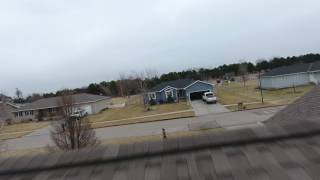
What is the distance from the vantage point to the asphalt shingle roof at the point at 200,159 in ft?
10.7

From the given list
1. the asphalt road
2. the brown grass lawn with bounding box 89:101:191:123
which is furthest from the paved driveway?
the asphalt road

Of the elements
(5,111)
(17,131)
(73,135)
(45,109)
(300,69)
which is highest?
(300,69)

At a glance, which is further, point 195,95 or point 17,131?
point 195,95

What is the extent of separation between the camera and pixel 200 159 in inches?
140

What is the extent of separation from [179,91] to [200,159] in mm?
62068

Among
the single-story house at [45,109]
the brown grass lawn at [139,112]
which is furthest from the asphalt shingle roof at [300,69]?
the single-story house at [45,109]

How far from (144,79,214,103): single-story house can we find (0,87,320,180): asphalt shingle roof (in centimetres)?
6018

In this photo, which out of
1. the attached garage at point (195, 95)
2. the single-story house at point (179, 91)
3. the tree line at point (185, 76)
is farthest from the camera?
the tree line at point (185, 76)

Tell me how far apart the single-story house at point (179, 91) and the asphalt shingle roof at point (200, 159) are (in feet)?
197

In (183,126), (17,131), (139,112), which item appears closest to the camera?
(183,126)

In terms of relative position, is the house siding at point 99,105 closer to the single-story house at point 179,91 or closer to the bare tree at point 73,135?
the single-story house at point 179,91

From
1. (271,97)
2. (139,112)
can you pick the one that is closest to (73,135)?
(139,112)

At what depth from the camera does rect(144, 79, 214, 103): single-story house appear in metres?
64.1

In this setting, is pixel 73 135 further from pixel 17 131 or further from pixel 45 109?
pixel 45 109
